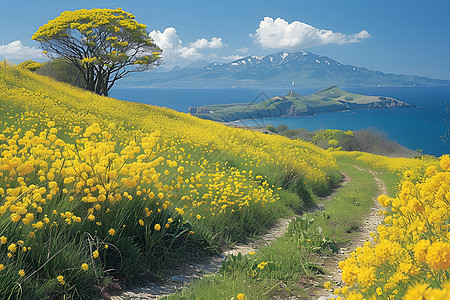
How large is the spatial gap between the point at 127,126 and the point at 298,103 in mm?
156054

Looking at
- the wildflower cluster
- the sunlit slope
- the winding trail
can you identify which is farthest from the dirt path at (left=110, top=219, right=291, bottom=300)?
the sunlit slope

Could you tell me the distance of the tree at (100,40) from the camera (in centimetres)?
2800

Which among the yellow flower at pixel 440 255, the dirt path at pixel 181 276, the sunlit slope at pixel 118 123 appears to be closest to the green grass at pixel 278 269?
the dirt path at pixel 181 276

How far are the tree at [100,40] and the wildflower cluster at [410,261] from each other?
2848cm

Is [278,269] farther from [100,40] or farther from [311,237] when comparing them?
[100,40]

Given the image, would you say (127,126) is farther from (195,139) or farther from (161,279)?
(161,279)

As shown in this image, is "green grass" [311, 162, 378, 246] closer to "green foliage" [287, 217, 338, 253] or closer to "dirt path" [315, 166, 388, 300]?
"dirt path" [315, 166, 388, 300]

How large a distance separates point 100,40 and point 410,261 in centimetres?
3144

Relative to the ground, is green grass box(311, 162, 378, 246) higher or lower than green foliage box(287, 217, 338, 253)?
lower

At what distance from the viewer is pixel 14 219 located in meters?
3.40

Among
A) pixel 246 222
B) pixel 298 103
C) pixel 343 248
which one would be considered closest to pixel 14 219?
pixel 246 222

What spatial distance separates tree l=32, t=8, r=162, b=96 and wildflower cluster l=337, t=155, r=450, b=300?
2848cm

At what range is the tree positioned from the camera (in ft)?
91.9

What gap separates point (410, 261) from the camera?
2674 mm
